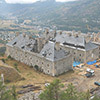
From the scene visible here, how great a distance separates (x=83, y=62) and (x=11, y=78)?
123ft

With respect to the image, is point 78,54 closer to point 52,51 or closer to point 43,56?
point 52,51

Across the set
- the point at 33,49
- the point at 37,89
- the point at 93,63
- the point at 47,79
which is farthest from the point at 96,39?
the point at 37,89

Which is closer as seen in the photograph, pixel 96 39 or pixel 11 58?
pixel 11 58

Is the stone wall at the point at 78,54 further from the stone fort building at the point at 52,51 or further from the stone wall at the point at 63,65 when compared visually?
the stone wall at the point at 63,65

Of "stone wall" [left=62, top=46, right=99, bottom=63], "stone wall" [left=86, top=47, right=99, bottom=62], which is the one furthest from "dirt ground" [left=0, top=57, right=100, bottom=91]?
"stone wall" [left=86, top=47, right=99, bottom=62]

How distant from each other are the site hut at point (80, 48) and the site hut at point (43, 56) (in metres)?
12.1

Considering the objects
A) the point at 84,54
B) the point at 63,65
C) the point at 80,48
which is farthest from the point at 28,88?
the point at 80,48

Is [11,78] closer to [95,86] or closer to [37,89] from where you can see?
[37,89]

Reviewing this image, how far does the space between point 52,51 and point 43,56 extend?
13.4ft

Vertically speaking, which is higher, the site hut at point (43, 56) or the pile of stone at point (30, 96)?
the site hut at point (43, 56)

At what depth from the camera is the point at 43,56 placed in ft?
194

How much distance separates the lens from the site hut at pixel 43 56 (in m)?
57.1

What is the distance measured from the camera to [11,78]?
49.5 m

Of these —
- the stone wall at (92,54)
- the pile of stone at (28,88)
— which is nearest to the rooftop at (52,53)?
the pile of stone at (28,88)
